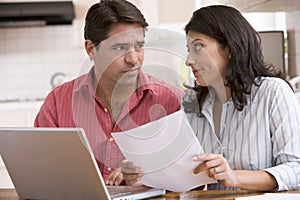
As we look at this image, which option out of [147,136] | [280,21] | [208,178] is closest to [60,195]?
[147,136]

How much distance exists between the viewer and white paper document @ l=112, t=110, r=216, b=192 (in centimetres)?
160

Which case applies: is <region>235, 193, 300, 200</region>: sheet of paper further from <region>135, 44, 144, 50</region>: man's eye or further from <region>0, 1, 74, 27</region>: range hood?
<region>0, 1, 74, 27</region>: range hood

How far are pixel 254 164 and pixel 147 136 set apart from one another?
480 mm

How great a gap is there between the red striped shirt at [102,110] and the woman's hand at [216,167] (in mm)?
444

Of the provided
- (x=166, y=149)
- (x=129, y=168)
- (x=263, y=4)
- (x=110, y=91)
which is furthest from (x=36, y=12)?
(x=166, y=149)

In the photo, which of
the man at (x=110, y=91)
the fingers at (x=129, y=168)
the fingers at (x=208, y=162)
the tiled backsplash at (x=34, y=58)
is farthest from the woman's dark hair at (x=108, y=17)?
the tiled backsplash at (x=34, y=58)

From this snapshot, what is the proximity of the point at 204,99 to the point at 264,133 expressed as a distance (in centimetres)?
26

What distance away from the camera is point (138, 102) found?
84.0 inches

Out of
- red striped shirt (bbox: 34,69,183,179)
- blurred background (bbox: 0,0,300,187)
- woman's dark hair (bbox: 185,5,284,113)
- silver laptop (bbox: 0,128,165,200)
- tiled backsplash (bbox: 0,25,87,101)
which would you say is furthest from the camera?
tiled backsplash (bbox: 0,25,87,101)

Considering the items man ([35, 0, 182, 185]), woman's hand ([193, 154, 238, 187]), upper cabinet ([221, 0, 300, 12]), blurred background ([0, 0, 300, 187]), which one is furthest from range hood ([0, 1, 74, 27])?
woman's hand ([193, 154, 238, 187])

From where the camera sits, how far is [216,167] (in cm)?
167

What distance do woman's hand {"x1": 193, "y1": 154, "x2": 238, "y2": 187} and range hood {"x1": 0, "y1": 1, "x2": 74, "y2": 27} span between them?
3162 mm

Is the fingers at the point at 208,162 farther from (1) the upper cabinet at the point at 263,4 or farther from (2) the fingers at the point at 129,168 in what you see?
(1) the upper cabinet at the point at 263,4

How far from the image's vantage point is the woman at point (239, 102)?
1906 millimetres
